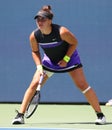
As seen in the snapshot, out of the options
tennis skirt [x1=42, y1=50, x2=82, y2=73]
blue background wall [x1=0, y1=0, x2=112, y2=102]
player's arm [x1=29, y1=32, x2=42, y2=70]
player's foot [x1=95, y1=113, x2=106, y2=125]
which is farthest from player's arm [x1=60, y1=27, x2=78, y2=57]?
blue background wall [x1=0, y1=0, x2=112, y2=102]

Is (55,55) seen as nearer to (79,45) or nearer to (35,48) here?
(35,48)

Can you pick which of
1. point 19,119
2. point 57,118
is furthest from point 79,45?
point 19,119

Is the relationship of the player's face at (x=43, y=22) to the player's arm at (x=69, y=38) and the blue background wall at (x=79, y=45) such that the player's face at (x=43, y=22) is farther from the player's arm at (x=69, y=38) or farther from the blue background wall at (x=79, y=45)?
the blue background wall at (x=79, y=45)

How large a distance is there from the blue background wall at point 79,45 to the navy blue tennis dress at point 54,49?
88.4 inches

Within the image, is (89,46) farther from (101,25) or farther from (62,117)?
(62,117)

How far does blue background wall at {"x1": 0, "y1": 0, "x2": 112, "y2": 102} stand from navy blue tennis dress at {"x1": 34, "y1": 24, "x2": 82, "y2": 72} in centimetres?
225

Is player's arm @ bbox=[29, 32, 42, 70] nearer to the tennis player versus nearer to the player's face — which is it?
the tennis player

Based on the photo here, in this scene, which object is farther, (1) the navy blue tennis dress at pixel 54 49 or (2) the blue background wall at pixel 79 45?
(2) the blue background wall at pixel 79 45

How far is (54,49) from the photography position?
5879 millimetres

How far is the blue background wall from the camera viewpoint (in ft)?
26.7

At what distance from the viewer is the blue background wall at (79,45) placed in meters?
8.15

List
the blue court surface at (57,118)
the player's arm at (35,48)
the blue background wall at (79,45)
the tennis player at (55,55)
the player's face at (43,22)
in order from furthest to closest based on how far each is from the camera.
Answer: the blue background wall at (79,45), the player's arm at (35,48), the tennis player at (55,55), the player's face at (43,22), the blue court surface at (57,118)

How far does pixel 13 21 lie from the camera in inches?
327

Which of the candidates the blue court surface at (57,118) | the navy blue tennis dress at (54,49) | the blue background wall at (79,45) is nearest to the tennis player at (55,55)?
the navy blue tennis dress at (54,49)
